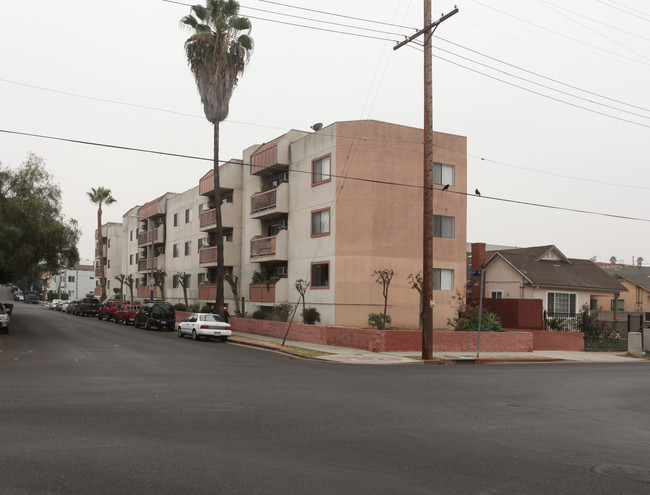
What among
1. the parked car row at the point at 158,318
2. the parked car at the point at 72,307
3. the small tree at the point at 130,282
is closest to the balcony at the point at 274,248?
the parked car row at the point at 158,318

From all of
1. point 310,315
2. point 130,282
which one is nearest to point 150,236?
point 130,282

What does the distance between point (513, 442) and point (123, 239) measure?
69128 mm

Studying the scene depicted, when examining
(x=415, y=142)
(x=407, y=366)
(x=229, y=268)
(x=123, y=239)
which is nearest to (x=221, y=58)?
(x=415, y=142)

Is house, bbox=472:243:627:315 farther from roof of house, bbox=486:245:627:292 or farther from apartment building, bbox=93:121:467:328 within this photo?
apartment building, bbox=93:121:467:328

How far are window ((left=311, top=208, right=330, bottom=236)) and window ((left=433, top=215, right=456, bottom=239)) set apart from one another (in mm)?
5715

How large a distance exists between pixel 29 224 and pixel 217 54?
49.6 ft

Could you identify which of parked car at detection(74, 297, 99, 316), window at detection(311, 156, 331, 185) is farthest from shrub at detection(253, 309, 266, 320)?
parked car at detection(74, 297, 99, 316)

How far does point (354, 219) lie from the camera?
29.4 metres

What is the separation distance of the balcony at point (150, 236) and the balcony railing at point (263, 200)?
21.8 metres

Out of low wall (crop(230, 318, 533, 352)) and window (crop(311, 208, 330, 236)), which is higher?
window (crop(311, 208, 330, 236))

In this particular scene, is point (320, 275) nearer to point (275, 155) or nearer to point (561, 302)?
point (275, 155)

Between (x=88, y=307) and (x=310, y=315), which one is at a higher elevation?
(x=310, y=315)

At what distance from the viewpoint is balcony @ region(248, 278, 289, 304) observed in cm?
3341

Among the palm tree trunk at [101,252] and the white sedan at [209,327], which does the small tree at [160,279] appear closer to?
the palm tree trunk at [101,252]
